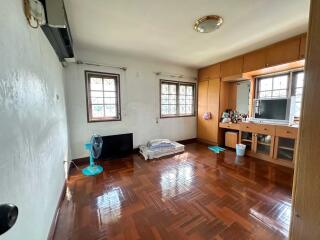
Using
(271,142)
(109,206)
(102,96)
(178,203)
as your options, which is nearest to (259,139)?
(271,142)

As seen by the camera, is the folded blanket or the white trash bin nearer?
the white trash bin

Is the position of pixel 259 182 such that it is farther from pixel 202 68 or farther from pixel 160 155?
pixel 202 68

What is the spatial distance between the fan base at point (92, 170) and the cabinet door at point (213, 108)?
3230 millimetres

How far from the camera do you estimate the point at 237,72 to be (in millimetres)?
3566

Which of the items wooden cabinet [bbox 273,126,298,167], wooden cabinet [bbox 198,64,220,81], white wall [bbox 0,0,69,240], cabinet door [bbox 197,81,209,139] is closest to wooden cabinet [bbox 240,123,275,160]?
wooden cabinet [bbox 273,126,298,167]

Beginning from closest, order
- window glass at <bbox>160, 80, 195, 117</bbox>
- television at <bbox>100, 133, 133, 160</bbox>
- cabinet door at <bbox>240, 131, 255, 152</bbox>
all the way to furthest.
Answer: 1. television at <bbox>100, 133, 133, 160</bbox>
2. cabinet door at <bbox>240, 131, 255, 152</bbox>
3. window glass at <bbox>160, 80, 195, 117</bbox>

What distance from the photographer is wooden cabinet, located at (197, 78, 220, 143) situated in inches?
165

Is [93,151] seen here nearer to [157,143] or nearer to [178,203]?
[157,143]

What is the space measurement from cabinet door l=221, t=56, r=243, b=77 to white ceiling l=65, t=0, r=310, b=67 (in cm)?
34

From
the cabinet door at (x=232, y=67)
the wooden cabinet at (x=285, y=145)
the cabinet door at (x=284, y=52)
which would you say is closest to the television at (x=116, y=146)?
the cabinet door at (x=232, y=67)

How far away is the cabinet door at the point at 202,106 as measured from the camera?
179 inches

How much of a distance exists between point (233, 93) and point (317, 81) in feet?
12.6

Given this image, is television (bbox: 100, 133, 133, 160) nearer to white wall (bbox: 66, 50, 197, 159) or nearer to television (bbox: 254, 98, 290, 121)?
white wall (bbox: 66, 50, 197, 159)

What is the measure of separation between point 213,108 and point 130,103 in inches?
97.2
